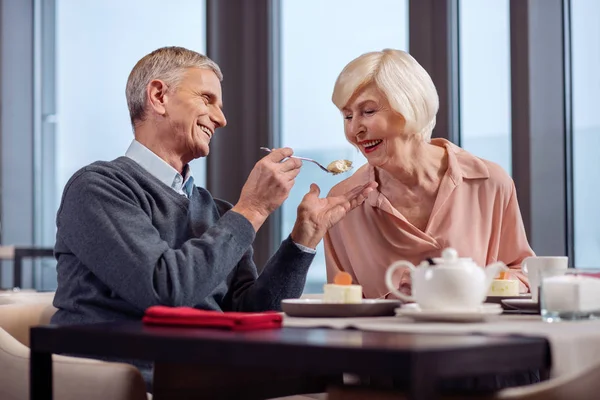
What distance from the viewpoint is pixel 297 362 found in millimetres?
1119

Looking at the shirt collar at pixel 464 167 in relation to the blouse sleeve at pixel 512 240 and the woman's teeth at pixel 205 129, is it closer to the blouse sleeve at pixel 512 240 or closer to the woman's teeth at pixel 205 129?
the blouse sleeve at pixel 512 240

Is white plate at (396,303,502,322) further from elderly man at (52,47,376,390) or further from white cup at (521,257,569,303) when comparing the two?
elderly man at (52,47,376,390)

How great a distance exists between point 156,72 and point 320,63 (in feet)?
7.78

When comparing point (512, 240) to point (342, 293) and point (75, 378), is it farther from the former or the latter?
point (75, 378)

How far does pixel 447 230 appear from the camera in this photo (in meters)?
2.50

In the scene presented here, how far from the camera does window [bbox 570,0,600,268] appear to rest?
3508 millimetres

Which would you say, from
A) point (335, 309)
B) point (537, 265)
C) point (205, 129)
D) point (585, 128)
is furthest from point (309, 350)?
point (585, 128)

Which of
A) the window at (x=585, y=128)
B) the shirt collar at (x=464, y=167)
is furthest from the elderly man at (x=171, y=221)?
the window at (x=585, y=128)

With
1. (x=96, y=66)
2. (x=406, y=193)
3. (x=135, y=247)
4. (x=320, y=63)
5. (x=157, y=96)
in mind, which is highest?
(x=96, y=66)

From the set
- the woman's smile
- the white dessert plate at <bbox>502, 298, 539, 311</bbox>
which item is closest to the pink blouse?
the woman's smile

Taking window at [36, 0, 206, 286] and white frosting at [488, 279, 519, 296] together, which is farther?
window at [36, 0, 206, 286]

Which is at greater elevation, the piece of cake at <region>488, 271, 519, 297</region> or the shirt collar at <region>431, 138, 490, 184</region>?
the shirt collar at <region>431, 138, 490, 184</region>

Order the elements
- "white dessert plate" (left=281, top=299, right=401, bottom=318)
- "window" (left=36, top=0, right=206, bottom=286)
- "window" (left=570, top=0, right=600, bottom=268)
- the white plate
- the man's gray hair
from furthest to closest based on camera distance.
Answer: "window" (left=36, top=0, right=206, bottom=286) < "window" (left=570, top=0, right=600, bottom=268) < the man's gray hair < "white dessert plate" (left=281, top=299, right=401, bottom=318) < the white plate

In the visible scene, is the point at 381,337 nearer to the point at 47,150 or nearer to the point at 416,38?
the point at 416,38
